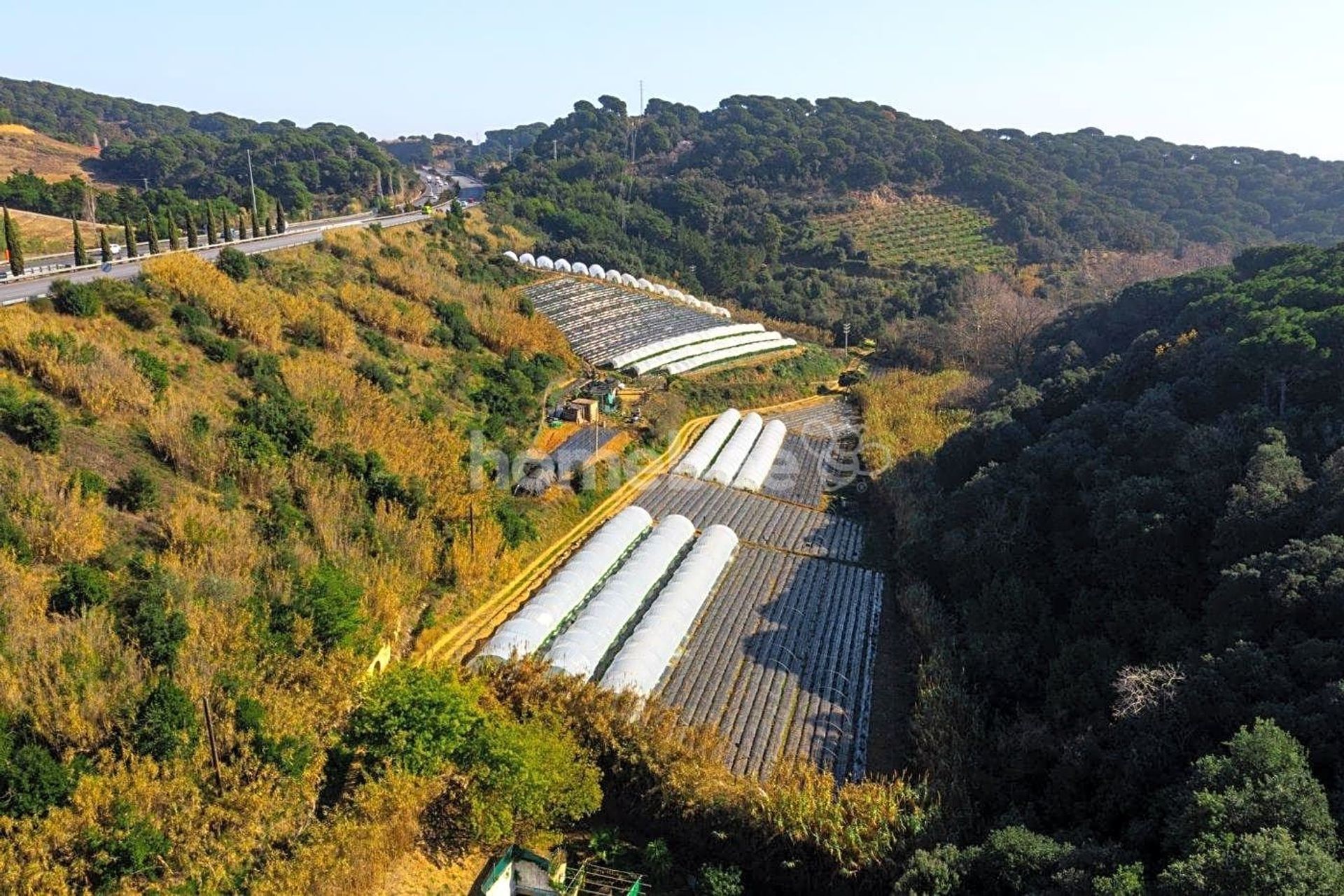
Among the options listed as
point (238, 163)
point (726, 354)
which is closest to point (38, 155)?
point (238, 163)

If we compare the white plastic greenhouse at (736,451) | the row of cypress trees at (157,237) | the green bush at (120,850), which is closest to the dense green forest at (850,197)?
the row of cypress trees at (157,237)

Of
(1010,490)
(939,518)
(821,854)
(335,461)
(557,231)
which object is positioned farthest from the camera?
(557,231)

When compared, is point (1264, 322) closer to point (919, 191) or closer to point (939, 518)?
point (939, 518)

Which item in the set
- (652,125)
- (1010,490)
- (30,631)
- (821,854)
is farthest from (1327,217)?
(30,631)

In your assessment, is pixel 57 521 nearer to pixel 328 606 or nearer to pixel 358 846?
pixel 328 606

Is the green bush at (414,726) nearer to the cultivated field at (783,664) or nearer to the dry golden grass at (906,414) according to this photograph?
the cultivated field at (783,664)

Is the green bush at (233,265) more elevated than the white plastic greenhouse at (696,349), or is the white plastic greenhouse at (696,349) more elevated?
the green bush at (233,265)
